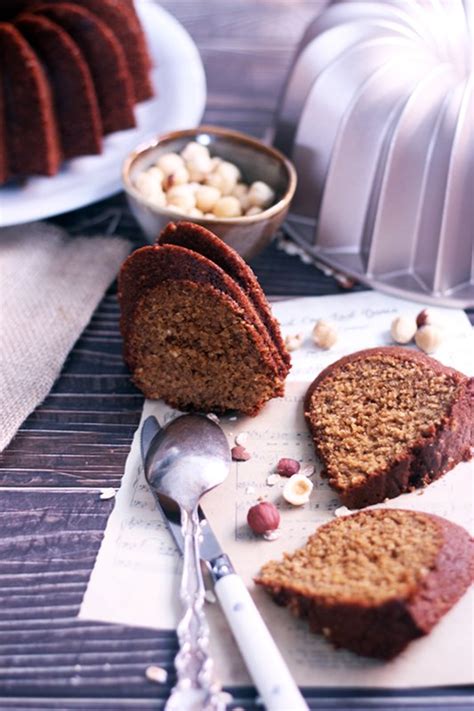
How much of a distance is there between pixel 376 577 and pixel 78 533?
0.49 meters

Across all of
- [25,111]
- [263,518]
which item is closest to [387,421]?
[263,518]

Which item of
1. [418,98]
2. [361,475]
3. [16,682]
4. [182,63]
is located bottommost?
[16,682]

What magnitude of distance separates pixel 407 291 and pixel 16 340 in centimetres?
82

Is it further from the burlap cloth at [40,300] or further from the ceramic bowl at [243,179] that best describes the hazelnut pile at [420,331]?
the burlap cloth at [40,300]

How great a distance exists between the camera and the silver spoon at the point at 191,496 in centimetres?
113

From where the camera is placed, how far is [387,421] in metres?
1.43

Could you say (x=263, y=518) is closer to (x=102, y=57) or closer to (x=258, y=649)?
(x=258, y=649)

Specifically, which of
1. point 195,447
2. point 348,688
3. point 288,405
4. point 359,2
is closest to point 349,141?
point 359,2


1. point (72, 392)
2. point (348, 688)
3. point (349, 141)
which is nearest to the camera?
point (348, 688)

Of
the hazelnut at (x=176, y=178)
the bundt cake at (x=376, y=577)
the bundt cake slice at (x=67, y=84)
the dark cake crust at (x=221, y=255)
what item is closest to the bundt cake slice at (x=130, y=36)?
the bundt cake slice at (x=67, y=84)

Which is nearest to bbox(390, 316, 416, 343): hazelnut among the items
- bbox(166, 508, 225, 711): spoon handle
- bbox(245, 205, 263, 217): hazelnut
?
bbox(245, 205, 263, 217): hazelnut

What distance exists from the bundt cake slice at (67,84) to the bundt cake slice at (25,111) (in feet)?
0.08

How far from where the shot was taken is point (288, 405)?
5.19 feet

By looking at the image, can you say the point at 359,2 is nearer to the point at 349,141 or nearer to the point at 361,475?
the point at 349,141
